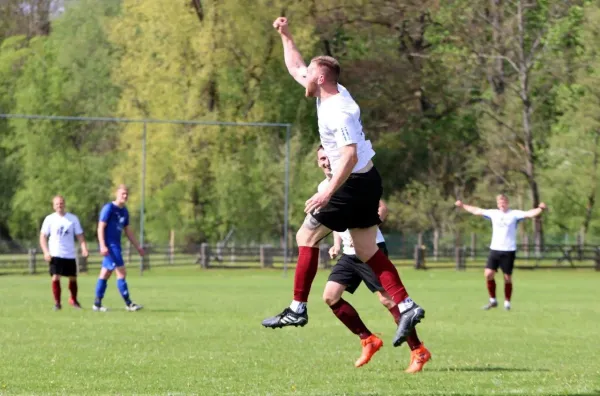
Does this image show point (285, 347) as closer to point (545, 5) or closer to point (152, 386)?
point (152, 386)

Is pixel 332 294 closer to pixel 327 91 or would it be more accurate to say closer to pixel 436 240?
pixel 327 91

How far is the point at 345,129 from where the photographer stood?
32.2 ft

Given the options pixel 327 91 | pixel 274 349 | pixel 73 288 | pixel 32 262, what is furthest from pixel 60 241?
pixel 32 262

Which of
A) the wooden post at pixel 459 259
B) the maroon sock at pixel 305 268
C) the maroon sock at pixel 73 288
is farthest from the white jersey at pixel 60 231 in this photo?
the wooden post at pixel 459 259

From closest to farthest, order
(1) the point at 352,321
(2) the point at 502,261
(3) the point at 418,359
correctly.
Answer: (3) the point at 418,359
(1) the point at 352,321
(2) the point at 502,261

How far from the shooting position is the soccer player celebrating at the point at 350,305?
37.0 ft

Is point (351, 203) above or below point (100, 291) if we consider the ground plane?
above

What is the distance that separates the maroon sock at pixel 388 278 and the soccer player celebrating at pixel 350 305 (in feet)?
2.20

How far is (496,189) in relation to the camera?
197 feet

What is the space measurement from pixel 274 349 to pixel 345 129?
5.21 metres

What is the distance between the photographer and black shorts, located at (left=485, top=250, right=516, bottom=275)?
78.7ft

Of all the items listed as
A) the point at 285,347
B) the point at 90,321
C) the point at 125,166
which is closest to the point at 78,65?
the point at 125,166

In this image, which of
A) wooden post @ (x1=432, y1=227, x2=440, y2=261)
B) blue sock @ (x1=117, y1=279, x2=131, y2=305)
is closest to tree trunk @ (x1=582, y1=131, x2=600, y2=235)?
wooden post @ (x1=432, y1=227, x2=440, y2=261)

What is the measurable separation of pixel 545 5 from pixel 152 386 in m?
48.5
